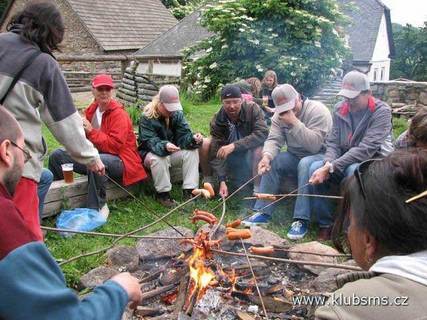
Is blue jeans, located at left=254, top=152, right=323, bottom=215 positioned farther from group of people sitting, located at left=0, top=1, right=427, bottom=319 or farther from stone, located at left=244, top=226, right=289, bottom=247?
stone, located at left=244, top=226, right=289, bottom=247

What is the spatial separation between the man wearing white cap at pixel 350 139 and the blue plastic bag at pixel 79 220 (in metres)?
2.01

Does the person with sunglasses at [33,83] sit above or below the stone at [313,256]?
above

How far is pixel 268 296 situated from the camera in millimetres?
3271

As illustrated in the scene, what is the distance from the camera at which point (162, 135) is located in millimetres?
5410

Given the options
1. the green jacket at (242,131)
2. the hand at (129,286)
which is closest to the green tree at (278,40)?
the green jacket at (242,131)

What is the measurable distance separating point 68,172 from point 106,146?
1.64 feet

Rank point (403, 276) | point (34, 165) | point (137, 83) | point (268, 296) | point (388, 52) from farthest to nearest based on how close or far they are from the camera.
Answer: point (388, 52) < point (137, 83) < point (268, 296) < point (34, 165) < point (403, 276)

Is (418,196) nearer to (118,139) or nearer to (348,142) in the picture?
(348,142)

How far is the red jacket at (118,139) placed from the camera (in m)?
4.99

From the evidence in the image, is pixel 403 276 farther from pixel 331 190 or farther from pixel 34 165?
pixel 331 190

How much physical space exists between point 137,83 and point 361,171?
11.0 meters

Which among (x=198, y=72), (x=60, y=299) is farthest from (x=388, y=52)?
(x=60, y=299)

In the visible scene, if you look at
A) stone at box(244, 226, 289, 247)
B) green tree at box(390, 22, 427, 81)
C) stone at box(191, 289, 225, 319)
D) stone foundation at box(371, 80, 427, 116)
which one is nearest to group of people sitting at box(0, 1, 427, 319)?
stone at box(244, 226, 289, 247)

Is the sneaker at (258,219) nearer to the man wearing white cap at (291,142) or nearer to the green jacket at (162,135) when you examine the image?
the man wearing white cap at (291,142)
